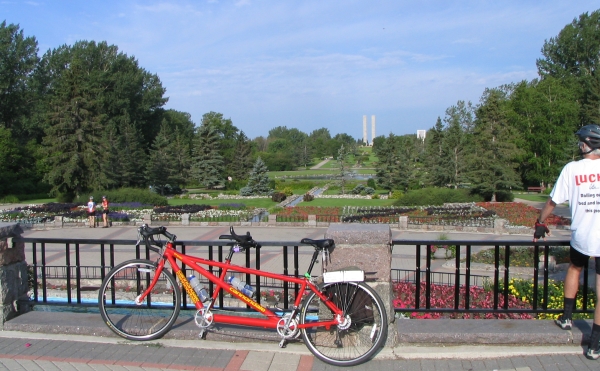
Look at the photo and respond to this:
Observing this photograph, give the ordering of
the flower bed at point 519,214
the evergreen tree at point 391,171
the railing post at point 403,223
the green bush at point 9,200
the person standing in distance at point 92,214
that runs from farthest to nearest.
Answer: the evergreen tree at point 391,171 < the green bush at point 9,200 < the person standing in distance at point 92,214 < the flower bed at point 519,214 < the railing post at point 403,223

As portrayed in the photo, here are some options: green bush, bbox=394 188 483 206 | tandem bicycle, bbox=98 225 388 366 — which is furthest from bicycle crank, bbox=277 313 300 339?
green bush, bbox=394 188 483 206

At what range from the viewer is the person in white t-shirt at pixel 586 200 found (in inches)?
169

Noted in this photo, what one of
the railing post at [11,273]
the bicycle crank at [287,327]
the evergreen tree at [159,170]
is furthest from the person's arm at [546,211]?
the evergreen tree at [159,170]

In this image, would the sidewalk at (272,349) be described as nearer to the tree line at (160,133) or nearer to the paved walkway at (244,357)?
the paved walkway at (244,357)

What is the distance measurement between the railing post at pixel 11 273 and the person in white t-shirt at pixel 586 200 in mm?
5262

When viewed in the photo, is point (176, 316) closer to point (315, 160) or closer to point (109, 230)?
point (109, 230)

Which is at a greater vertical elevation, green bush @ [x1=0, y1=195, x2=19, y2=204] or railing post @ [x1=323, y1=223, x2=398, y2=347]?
railing post @ [x1=323, y1=223, x2=398, y2=347]

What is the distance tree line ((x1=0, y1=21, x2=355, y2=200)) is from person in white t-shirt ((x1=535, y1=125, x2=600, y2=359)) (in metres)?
40.8

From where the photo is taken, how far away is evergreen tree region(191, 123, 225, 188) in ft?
198

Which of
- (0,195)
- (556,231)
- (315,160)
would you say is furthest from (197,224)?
(315,160)

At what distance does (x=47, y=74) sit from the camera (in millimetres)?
65312

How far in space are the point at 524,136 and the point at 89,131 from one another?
43.6 metres

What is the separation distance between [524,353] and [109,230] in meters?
24.0

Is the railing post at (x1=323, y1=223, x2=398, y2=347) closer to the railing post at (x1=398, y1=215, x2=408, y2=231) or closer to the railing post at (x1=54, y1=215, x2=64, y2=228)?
the railing post at (x1=398, y1=215, x2=408, y2=231)
